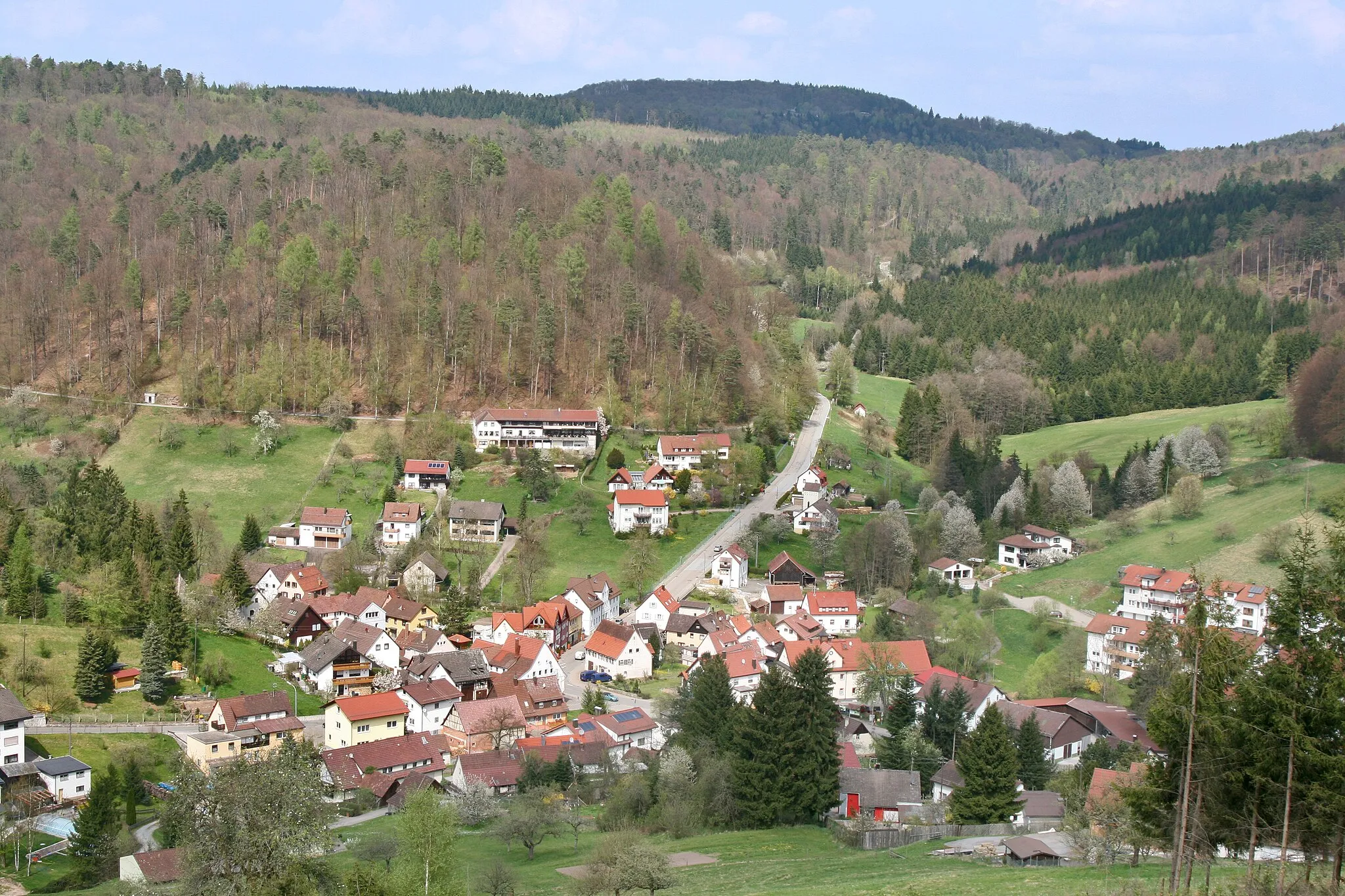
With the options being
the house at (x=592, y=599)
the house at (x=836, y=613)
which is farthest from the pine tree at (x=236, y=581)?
the house at (x=836, y=613)

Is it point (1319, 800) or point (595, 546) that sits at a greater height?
point (1319, 800)

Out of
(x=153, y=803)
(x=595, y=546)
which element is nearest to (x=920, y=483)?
(x=595, y=546)

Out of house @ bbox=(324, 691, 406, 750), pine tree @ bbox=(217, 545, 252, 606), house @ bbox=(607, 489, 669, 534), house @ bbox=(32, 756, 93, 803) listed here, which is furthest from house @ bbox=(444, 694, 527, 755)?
house @ bbox=(607, 489, 669, 534)

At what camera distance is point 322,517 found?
68250 millimetres

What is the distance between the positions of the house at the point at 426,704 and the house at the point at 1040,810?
23527 millimetres

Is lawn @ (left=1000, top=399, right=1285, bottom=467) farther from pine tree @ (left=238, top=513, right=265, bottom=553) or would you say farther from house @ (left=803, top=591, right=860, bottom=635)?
pine tree @ (left=238, top=513, right=265, bottom=553)

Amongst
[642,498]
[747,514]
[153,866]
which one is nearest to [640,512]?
[642,498]

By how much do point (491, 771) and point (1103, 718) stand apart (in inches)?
930

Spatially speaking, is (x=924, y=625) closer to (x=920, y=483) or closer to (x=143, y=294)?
(x=920, y=483)

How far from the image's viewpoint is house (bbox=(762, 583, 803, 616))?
206 ft

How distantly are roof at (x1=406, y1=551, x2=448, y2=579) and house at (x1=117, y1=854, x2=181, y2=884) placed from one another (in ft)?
106

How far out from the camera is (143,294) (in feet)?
308

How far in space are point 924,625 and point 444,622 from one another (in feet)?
77.0

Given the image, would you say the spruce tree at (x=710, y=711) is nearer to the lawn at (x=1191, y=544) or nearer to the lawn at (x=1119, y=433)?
the lawn at (x=1191, y=544)
